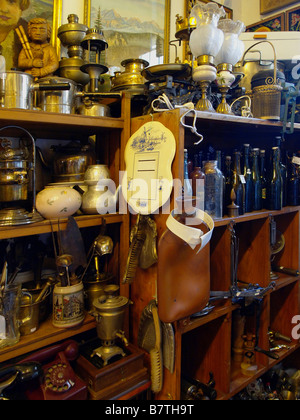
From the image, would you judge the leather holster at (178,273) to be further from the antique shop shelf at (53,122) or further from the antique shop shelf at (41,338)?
the antique shop shelf at (53,122)

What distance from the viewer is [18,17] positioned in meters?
1.38

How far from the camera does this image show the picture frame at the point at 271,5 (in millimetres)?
2434

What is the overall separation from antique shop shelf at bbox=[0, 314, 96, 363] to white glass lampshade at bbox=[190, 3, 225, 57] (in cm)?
118

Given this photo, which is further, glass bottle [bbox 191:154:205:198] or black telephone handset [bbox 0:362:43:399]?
glass bottle [bbox 191:154:205:198]

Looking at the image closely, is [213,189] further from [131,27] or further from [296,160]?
[131,27]

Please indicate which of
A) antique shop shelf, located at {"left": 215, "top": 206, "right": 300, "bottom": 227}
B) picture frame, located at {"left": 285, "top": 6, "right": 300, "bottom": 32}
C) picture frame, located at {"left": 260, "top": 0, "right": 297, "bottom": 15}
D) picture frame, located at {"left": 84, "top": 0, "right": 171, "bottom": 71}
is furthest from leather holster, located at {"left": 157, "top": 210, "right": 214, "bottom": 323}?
picture frame, located at {"left": 260, "top": 0, "right": 297, "bottom": 15}

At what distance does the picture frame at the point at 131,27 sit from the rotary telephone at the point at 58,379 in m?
1.34

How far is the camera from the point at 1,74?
42.5 inches

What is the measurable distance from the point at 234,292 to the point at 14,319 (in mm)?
901

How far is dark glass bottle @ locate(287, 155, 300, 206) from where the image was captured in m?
1.81

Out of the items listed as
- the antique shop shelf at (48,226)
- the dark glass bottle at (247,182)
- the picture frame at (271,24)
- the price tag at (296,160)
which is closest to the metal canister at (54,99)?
the antique shop shelf at (48,226)

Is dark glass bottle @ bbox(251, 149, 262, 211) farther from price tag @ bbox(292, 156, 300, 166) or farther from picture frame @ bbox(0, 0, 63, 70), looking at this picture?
picture frame @ bbox(0, 0, 63, 70)

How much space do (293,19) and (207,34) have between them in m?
1.48

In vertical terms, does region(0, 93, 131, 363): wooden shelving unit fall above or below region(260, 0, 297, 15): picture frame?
below
